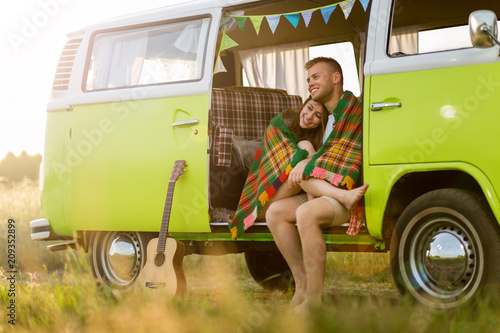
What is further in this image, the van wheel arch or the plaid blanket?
the plaid blanket

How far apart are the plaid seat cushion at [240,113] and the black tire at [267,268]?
154cm

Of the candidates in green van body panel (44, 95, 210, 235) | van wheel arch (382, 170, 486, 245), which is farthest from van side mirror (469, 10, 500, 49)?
green van body panel (44, 95, 210, 235)

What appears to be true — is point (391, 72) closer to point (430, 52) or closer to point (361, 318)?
point (430, 52)

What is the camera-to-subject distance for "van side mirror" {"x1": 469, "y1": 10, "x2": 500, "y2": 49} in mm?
4207

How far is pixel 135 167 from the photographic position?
6.29m

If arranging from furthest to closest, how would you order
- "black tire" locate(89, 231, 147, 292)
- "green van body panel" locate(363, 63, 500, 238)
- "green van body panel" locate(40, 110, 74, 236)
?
"green van body panel" locate(40, 110, 74, 236)
"black tire" locate(89, 231, 147, 292)
"green van body panel" locate(363, 63, 500, 238)

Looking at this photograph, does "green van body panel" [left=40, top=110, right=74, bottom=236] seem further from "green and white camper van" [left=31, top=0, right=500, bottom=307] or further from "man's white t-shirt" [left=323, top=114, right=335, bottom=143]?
"man's white t-shirt" [left=323, top=114, right=335, bottom=143]

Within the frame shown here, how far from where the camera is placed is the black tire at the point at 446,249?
14.9 feet

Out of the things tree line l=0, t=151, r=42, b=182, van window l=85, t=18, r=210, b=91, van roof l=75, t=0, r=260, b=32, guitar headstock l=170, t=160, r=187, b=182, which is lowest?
guitar headstock l=170, t=160, r=187, b=182

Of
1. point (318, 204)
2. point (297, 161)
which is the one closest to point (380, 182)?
point (318, 204)

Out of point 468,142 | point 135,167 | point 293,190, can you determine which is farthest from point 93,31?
point 468,142

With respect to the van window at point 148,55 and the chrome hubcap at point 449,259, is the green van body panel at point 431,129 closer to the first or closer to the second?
the chrome hubcap at point 449,259

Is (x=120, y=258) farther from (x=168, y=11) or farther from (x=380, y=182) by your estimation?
(x=380, y=182)

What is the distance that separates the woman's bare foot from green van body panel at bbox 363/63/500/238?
6 cm
